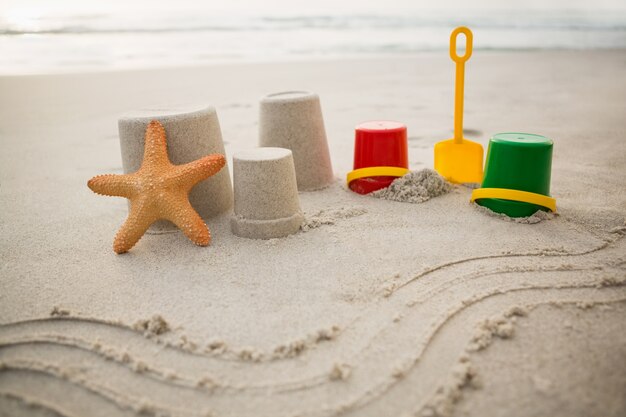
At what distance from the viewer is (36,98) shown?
18.9ft

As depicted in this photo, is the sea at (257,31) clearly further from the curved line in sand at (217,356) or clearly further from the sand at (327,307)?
the curved line in sand at (217,356)

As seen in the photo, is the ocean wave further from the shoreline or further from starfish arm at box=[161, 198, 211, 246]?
starfish arm at box=[161, 198, 211, 246]

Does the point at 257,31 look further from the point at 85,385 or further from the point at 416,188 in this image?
the point at 85,385

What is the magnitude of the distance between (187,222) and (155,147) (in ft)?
1.36

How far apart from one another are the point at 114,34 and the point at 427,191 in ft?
36.6

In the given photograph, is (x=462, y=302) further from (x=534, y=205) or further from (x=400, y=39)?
(x=400, y=39)

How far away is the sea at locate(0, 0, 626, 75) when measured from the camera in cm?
934

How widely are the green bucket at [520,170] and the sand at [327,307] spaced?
12cm

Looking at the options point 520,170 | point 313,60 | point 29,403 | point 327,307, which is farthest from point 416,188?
point 313,60

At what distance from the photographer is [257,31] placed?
1265cm

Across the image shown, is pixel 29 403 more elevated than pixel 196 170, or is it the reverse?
pixel 196 170

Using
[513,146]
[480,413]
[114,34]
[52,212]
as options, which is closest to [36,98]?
[52,212]

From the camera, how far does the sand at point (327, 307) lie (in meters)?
1.47

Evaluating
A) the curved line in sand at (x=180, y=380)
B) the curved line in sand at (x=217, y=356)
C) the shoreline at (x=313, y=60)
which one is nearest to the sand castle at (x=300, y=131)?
the curved line in sand at (x=217, y=356)
